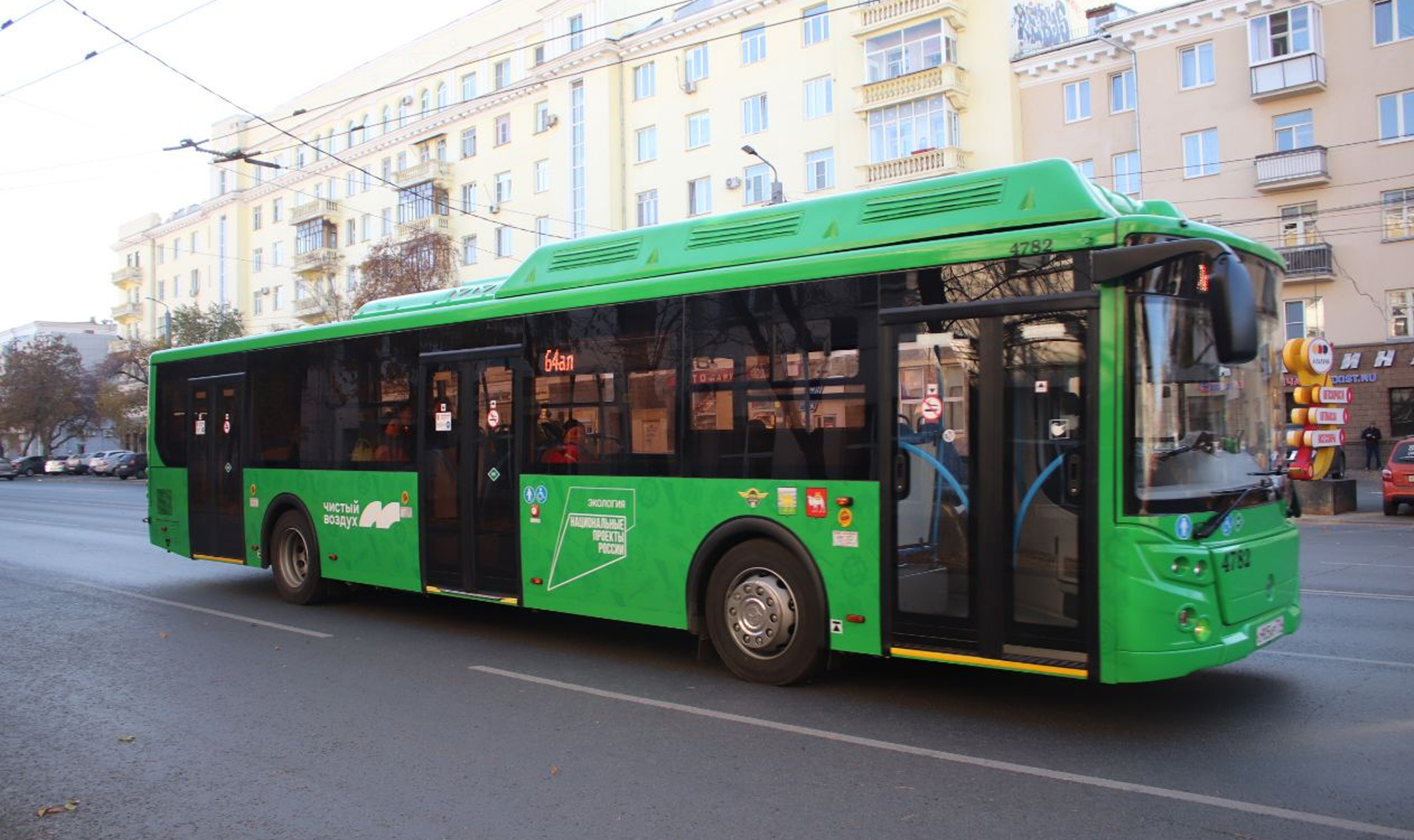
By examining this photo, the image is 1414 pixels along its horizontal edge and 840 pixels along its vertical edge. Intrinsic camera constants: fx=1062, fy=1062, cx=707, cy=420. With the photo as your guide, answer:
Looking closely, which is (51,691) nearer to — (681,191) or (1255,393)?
(1255,393)

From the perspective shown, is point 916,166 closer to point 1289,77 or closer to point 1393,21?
point 1289,77

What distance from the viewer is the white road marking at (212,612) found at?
32.4 feet

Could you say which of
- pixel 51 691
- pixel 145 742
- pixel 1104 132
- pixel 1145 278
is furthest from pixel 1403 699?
pixel 1104 132

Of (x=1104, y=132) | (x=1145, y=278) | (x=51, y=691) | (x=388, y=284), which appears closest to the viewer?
(x=1145, y=278)

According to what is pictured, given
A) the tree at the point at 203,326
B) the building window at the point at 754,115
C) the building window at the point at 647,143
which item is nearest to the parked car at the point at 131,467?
the tree at the point at 203,326

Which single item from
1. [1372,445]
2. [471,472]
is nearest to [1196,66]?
[1372,445]

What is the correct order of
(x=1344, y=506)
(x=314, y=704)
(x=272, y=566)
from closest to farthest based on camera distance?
(x=314, y=704)
(x=272, y=566)
(x=1344, y=506)

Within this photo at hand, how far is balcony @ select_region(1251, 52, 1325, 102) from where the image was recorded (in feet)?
107

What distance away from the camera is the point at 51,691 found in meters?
7.71

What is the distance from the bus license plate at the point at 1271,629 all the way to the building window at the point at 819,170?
3413cm

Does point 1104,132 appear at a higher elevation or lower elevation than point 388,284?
higher

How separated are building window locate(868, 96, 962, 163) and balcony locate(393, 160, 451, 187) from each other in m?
24.2

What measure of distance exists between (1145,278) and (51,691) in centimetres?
793

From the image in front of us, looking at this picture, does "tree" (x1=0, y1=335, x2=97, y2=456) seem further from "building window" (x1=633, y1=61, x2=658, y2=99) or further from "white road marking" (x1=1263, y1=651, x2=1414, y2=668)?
"white road marking" (x1=1263, y1=651, x2=1414, y2=668)
